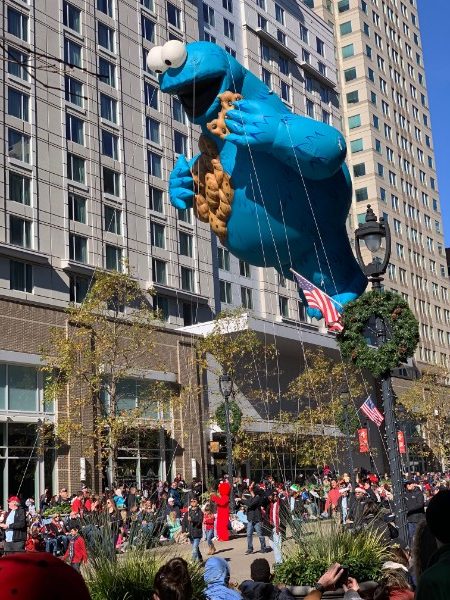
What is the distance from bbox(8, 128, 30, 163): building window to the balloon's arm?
2585 cm

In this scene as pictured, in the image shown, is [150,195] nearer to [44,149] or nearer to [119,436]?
[44,149]

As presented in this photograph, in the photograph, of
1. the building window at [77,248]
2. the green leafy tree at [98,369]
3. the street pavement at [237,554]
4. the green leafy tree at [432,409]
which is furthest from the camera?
the green leafy tree at [432,409]

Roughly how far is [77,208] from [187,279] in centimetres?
850

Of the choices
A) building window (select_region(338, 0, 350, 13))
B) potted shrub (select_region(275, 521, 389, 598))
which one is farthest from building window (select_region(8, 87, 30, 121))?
building window (select_region(338, 0, 350, 13))

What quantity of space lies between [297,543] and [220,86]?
6900 millimetres

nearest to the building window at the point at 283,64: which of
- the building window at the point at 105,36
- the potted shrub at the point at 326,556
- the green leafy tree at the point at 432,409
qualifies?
the building window at the point at 105,36

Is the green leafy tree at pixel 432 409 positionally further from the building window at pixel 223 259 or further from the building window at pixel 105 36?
the building window at pixel 105 36

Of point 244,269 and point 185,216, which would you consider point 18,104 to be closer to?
point 185,216

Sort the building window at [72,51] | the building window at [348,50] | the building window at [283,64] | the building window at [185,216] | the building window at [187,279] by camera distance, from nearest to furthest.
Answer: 1. the building window at [72,51]
2. the building window at [187,279]
3. the building window at [185,216]
4. the building window at [283,64]
5. the building window at [348,50]

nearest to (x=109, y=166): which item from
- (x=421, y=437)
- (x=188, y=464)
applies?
(x=188, y=464)

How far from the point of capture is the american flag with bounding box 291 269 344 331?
12.9 m

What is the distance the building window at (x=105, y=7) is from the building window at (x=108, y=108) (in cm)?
490

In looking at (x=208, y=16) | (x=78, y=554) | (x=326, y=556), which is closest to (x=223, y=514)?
(x=78, y=554)

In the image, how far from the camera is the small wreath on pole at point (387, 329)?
1257 cm
